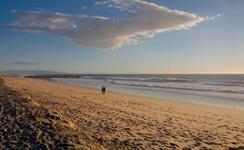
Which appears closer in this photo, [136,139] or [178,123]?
[136,139]

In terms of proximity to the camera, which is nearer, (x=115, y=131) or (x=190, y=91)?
(x=115, y=131)

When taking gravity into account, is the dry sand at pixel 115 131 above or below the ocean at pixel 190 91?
above

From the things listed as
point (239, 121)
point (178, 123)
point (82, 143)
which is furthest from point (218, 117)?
point (82, 143)

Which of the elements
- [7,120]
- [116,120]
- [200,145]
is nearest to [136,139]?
[200,145]

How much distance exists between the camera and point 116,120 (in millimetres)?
14125

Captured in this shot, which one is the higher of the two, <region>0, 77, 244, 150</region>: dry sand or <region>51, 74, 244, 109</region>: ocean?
<region>0, 77, 244, 150</region>: dry sand

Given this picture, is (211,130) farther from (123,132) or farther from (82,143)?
(82,143)

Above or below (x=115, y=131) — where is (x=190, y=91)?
below

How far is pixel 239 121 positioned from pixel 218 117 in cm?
130

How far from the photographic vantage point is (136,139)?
1054cm

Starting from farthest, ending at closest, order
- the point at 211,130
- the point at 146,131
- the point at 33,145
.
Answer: the point at 211,130
the point at 146,131
the point at 33,145

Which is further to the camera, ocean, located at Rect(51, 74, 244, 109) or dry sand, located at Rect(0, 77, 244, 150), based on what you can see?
ocean, located at Rect(51, 74, 244, 109)

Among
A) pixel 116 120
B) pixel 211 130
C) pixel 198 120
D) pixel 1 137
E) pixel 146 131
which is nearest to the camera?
pixel 1 137

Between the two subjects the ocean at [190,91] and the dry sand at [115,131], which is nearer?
the dry sand at [115,131]
